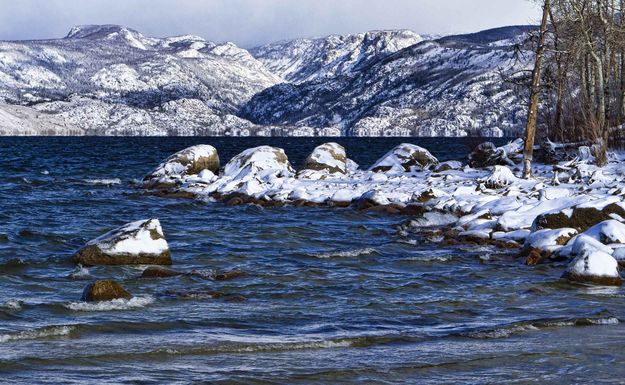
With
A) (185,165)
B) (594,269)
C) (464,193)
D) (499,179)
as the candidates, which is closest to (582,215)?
(594,269)

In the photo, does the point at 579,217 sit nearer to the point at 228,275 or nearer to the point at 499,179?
the point at 499,179

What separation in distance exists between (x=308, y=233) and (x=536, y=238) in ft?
24.2

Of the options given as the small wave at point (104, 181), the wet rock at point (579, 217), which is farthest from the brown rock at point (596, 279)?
the small wave at point (104, 181)

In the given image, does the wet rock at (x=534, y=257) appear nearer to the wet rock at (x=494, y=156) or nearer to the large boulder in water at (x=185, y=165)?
Answer: the wet rock at (x=494, y=156)

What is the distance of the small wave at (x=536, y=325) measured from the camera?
11.1 meters

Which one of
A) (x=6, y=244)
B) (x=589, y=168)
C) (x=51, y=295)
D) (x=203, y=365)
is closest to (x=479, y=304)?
(x=203, y=365)

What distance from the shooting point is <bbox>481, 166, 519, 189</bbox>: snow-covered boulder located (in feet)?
93.4

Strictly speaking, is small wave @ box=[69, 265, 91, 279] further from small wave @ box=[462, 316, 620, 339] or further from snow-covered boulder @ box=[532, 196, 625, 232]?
snow-covered boulder @ box=[532, 196, 625, 232]

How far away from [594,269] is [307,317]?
622cm

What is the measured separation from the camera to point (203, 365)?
364 inches

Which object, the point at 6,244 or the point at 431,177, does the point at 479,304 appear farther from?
the point at 431,177

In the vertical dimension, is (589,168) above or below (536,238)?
above

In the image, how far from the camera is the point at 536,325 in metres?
11.7

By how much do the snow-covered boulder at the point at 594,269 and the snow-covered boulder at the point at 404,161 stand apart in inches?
936
